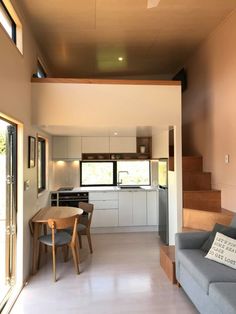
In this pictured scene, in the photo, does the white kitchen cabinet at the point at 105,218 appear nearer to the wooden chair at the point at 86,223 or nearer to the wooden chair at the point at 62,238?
the wooden chair at the point at 86,223

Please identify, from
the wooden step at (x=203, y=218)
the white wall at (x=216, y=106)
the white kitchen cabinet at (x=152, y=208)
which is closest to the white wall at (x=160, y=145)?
the white wall at (x=216, y=106)

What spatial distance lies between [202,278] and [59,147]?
4.12 meters

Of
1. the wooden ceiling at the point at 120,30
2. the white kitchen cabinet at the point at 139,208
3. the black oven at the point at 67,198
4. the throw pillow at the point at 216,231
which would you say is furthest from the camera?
the white kitchen cabinet at the point at 139,208

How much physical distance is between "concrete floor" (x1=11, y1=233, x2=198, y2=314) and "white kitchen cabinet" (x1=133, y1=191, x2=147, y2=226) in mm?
1143

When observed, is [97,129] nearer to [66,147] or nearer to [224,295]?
[66,147]

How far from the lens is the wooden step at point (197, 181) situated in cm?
447

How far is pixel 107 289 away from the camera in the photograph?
3.09m

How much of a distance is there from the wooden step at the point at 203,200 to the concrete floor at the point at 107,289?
3.35 feet

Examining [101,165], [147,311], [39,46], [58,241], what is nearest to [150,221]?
[101,165]

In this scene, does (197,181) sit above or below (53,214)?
above

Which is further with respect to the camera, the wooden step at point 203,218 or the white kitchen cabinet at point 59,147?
the white kitchen cabinet at point 59,147

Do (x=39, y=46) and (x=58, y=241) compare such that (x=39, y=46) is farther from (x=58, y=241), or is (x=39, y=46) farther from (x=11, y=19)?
(x=58, y=241)

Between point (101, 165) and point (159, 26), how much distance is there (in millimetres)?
3289

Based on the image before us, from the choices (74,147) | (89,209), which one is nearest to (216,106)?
(89,209)
